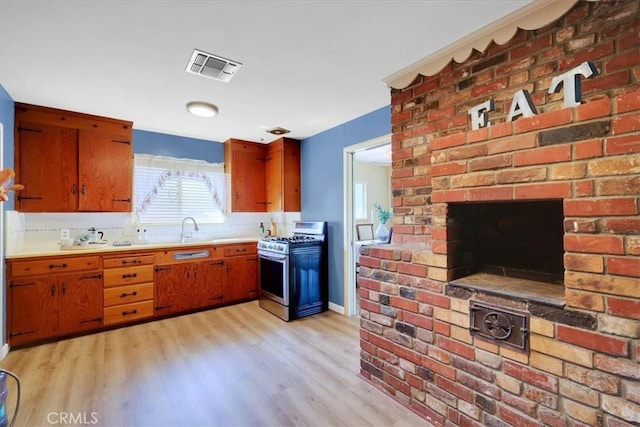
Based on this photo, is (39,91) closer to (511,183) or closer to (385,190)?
(511,183)

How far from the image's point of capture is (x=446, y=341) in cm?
163

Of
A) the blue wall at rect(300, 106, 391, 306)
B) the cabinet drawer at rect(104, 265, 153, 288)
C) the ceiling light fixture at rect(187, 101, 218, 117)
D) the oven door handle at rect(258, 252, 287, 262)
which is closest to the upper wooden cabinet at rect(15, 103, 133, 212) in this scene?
the cabinet drawer at rect(104, 265, 153, 288)

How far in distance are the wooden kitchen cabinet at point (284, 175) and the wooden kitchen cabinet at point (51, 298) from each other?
7.43 feet

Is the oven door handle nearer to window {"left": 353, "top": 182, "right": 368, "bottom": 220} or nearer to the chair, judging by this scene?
the chair

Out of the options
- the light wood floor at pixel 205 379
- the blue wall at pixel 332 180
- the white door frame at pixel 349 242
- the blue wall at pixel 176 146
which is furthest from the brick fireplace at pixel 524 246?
the blue wall at pixel 176 146

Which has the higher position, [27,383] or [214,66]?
[214,66]

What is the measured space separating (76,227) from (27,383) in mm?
1844

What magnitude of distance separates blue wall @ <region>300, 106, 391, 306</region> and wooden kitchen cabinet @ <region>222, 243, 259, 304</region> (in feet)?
3.29

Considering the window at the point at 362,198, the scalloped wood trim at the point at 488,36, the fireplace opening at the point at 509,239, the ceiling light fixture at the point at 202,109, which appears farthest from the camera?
the window at the point at 362,198

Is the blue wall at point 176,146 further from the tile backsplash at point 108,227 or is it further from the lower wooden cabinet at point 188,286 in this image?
the lower wooden cabinet at point 188,286

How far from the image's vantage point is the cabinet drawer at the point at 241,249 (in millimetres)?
3898

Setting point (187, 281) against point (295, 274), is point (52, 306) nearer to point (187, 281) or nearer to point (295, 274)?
point (187, 281)

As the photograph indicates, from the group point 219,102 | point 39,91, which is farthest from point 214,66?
point 39,91

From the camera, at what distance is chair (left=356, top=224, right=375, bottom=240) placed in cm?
621
